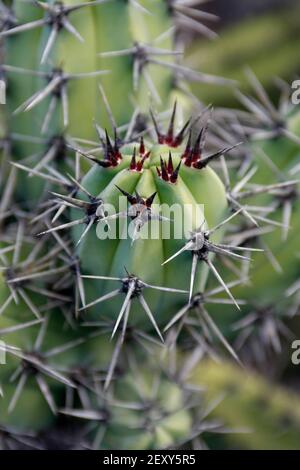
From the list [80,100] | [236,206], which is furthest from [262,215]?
[80,100]

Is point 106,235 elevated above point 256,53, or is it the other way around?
point 256,53

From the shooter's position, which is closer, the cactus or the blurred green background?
the cactus

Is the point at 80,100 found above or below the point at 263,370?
above

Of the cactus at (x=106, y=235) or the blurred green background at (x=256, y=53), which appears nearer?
the cactus at (x=106, y=235)

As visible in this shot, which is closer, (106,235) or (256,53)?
(106,235)

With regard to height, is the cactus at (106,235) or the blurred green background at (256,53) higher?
the blurred green background at (256,53)
